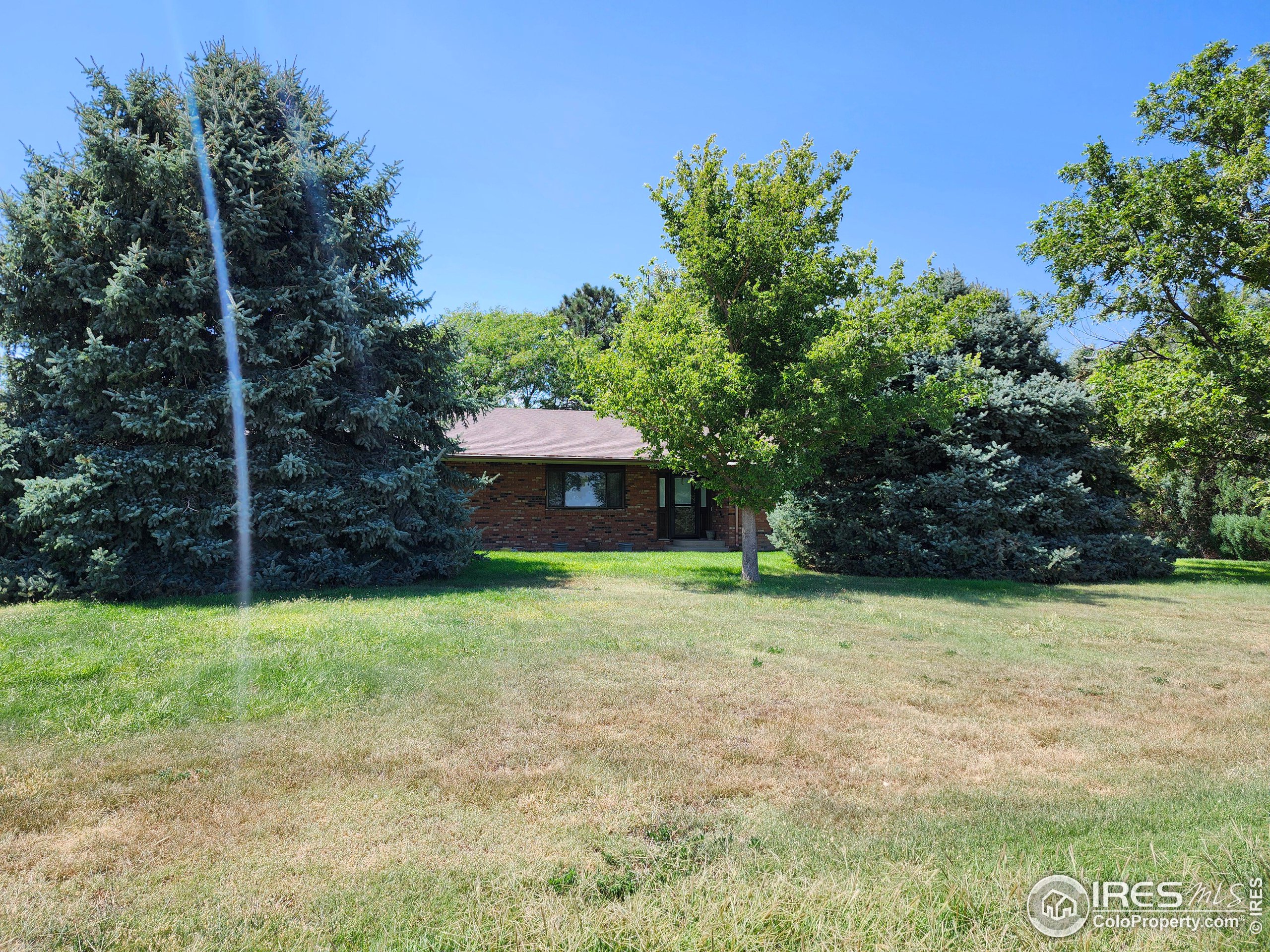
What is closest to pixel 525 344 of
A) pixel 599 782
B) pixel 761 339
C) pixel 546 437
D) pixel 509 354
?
pixel 509 354

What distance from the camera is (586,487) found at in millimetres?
19734

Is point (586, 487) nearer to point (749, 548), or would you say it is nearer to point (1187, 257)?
point (749, 548)

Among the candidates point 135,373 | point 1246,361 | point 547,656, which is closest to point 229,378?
point 135,373

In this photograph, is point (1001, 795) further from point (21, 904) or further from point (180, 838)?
point (21, 904)

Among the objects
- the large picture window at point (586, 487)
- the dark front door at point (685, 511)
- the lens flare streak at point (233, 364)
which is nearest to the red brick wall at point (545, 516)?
the large picture window at point (586, 487)

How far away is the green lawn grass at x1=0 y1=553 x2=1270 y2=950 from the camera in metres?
2.50

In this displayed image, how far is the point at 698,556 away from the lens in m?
17.2

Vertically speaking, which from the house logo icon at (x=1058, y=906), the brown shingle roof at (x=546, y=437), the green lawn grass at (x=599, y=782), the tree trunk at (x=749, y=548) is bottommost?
the green lawn grass at (x=599, y=782)

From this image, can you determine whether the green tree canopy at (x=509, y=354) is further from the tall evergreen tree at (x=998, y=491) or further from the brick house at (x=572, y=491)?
the tall evergreen tree at (x=998, y=491)

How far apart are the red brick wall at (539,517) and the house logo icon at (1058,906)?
16.9 m

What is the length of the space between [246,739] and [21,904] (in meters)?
1.75

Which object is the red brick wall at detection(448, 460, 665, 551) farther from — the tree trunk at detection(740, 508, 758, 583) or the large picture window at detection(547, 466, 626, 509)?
the tree trunk at detection(740, 508, 758, 583)

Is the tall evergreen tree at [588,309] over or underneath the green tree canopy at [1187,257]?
over

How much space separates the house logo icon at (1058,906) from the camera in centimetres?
238
